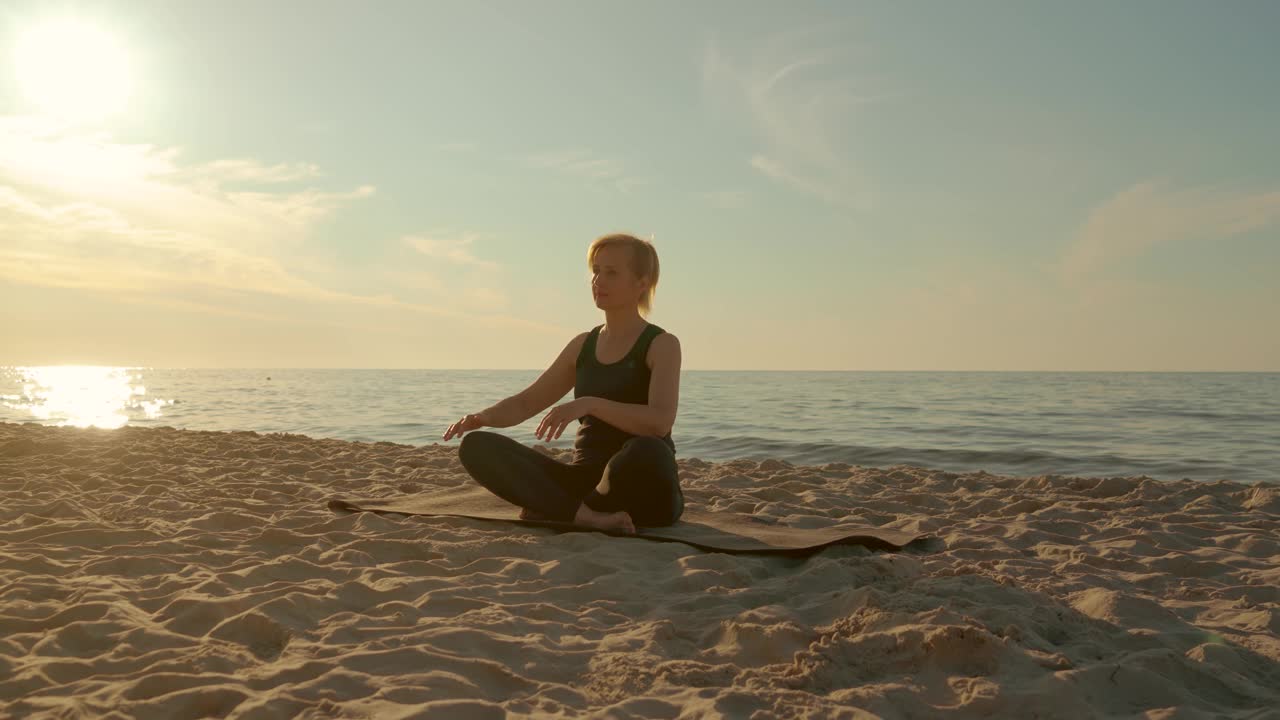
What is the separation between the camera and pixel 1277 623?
299cm

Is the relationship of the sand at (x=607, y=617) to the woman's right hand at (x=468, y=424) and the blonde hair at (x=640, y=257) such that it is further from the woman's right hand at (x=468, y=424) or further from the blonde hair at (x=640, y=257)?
the blonde hair at (x=640, y=257)

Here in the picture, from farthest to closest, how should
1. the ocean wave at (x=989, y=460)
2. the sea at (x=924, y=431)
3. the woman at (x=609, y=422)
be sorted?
the sea at (x=924, y=431), the ocean wave at (x=989, y=460), the woman at (x=609, y=422)

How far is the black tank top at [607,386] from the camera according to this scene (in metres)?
4.21

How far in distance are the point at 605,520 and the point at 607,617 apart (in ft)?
4.32

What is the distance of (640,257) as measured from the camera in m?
4.29

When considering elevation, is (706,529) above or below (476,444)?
below

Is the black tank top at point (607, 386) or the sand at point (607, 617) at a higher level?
the black tank top at point (607, 386)

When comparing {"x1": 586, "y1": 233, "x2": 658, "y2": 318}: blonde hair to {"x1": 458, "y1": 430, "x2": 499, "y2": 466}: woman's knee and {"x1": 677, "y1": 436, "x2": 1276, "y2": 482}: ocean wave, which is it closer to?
{"x1": 458, "y1": 430, "x2": 499, "y2": 466}: woman's knee

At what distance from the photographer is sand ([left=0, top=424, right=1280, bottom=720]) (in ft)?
7.30

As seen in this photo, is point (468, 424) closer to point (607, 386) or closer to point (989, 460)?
point (607, 386)

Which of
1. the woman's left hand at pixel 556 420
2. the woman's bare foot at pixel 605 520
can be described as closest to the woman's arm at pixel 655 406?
the woman's left hand at pixel 556 420

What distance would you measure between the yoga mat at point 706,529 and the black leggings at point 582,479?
112mm

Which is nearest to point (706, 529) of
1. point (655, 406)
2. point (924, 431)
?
point (655, 406)

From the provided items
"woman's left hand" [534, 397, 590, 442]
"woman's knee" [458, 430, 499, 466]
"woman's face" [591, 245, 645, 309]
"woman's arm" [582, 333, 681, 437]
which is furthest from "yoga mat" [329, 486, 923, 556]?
"woman's face" [591, 245, 645, 309]
